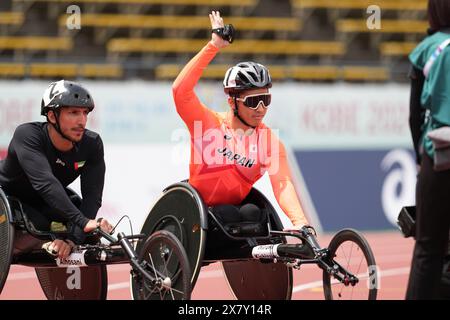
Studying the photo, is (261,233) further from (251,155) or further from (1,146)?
(1,146)

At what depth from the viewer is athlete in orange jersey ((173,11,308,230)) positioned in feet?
24.5

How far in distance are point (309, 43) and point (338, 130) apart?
5.33 meters

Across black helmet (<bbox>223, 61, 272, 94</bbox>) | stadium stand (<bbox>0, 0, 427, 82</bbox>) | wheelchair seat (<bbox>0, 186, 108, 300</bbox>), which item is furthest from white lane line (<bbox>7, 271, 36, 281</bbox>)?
stadium stand (<bbox>0, 0, 427, 82</bbox>)

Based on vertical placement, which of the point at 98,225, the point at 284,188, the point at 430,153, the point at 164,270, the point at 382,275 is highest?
the point at 430,153

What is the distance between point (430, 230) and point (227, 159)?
7.94 ft

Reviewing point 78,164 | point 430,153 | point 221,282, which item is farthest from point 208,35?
point 430,153

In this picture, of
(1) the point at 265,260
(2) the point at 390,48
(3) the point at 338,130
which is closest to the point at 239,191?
(1) the point at 265,260

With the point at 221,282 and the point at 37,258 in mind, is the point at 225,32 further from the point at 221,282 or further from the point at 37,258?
the point at 221,282

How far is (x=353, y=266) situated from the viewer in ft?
22.3

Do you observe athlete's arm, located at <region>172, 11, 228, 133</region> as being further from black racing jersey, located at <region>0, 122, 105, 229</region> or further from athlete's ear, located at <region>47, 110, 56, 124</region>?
athlete's ear, located at <region>47, 110, 56, 124</region>

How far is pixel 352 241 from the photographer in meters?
6.63

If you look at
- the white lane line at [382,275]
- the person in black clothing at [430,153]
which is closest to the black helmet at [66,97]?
the person in black clothing at [430,153]

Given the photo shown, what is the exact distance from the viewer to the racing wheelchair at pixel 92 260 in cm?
647

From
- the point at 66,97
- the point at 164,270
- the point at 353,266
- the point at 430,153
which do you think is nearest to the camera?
the point at 430,153
